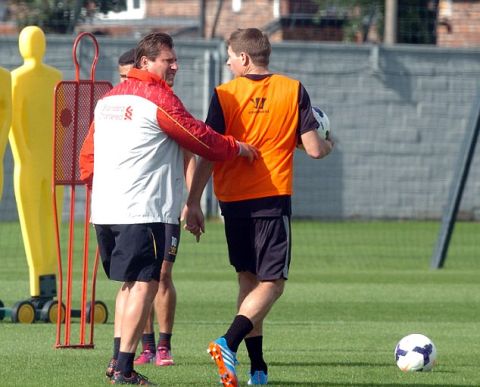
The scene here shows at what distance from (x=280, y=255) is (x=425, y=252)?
1332 cm

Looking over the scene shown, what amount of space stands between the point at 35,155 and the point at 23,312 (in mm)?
1444

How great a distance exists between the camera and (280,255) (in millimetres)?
7973

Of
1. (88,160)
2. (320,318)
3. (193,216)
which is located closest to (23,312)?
(320,318)

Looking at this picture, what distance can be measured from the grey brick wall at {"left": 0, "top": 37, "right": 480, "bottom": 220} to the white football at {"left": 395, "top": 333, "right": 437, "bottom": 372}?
16788mm

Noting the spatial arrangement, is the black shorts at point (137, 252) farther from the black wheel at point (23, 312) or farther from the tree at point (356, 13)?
the tree at point (356, 13)

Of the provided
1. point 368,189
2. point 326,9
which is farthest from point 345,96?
point 326,9

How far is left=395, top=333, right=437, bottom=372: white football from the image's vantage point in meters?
9.05

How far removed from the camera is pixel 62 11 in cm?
2655

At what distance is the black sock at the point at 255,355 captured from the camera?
823 cm

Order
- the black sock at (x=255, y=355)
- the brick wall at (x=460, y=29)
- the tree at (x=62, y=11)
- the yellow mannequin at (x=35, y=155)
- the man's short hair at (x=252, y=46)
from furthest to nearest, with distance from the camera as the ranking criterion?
the brick wall at (x=460, y=29), the tree at (x=62, y=11), the yellow mannequin at (x=35, y=155), the black sock at (x=255, y=355), the man's short hair at (x=252, y=46)

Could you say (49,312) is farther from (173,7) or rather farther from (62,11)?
(173,7)

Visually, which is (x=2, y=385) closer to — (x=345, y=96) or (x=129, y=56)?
(x=129, y=56)

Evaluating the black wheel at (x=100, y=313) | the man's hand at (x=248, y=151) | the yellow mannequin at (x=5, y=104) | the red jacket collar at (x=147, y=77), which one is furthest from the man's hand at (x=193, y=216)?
the yellow mannequin at (x=5, y=104)

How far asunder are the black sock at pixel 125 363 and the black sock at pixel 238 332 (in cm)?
53
